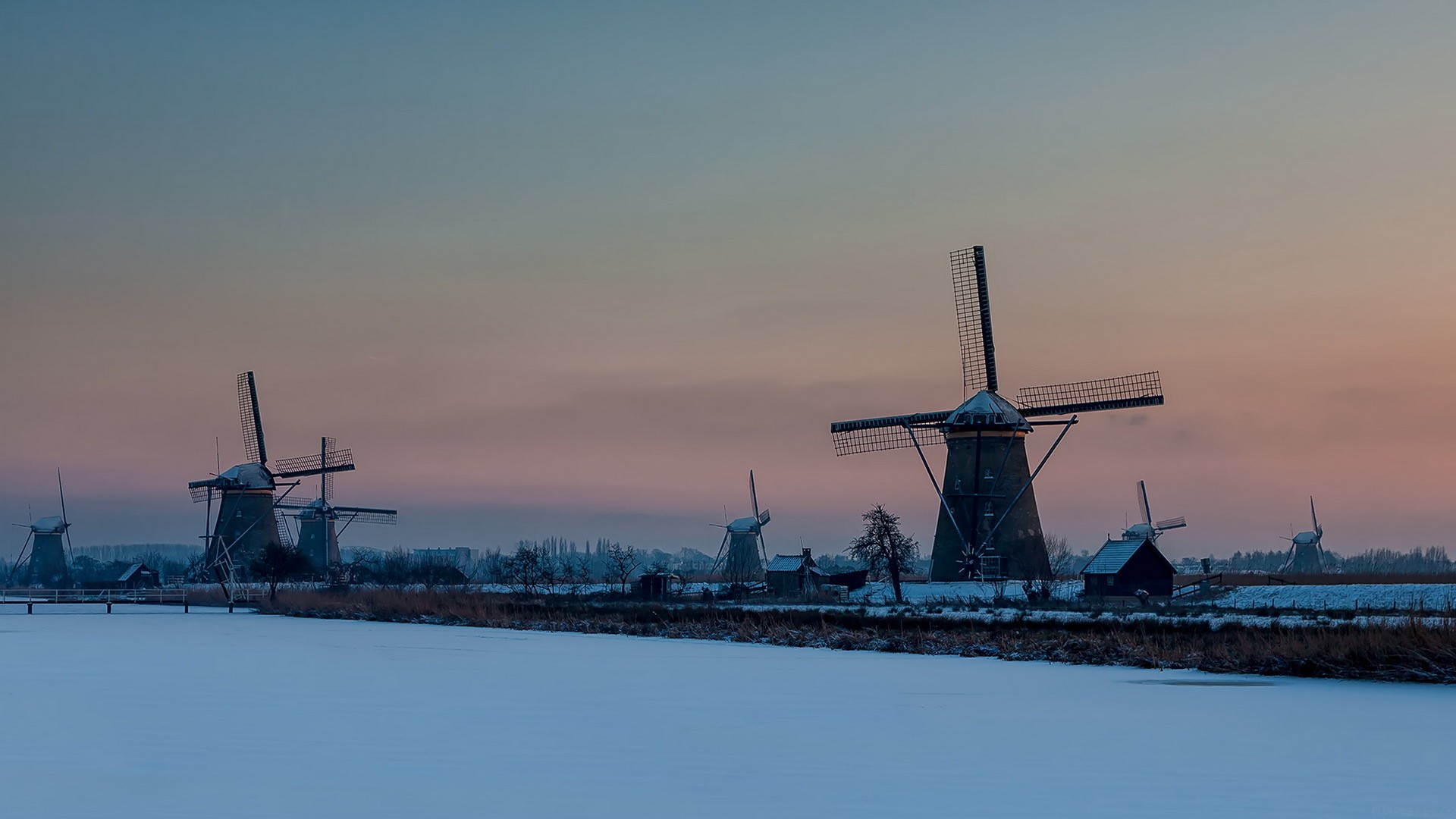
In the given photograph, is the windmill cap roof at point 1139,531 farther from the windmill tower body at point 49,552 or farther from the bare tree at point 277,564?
the windmill tower body at point 49,552

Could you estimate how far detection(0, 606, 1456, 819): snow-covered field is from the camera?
10.1 meters

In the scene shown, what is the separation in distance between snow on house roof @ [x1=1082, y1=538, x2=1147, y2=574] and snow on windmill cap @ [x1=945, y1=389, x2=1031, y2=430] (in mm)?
5498

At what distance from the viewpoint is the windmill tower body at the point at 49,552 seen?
110 meters

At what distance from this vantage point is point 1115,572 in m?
48.4

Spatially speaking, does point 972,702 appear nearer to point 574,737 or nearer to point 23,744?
point 574,737

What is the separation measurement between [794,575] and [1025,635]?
131 ft

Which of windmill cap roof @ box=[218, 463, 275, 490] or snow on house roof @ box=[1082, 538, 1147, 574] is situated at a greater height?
windmill cap roof @ box=[218, 463, 275, 490]

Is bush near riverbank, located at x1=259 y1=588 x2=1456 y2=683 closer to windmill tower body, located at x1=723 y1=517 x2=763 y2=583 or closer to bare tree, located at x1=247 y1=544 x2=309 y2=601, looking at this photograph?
bare tree, located at x1=247 y1=544 x2=309 y2=601

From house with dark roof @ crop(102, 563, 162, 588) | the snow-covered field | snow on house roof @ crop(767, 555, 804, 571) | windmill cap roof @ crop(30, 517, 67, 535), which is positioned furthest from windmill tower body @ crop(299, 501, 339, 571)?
the snow-covered field

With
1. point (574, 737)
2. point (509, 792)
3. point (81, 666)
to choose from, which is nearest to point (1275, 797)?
point (509, 792)

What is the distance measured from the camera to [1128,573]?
48.9 metres

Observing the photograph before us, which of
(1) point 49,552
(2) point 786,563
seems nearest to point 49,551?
(1) point 49,552

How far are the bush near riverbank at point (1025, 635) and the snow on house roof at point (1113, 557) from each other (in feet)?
43.5

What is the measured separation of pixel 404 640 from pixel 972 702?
20.9 m
